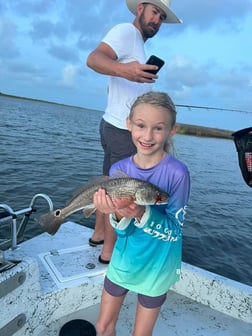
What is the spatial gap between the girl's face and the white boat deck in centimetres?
150

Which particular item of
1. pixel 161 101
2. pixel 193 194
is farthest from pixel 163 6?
pixel 193 194

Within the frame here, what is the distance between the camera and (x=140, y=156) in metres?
2.64

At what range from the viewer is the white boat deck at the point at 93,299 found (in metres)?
3.15

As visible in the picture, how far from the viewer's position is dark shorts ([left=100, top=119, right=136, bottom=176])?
366cm

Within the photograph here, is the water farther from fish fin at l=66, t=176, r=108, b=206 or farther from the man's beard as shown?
fish fin at l=66, t=176, r=108, b=206

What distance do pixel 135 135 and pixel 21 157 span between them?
1506 centimetres

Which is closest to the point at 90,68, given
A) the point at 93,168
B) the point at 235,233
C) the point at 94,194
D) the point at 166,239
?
the point at 94,194

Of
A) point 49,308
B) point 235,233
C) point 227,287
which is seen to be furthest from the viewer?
point 235,233

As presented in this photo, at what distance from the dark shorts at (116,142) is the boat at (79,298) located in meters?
1.17

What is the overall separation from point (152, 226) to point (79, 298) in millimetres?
1777

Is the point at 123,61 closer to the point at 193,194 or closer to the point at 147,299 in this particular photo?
the point at 147,299

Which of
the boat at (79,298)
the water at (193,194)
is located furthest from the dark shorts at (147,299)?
the water at (193,194)

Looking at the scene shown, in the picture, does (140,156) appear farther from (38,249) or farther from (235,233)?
(235,233)

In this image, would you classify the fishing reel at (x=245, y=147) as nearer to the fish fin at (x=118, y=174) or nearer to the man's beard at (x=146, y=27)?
the fish fin at (x=118, y=174)
